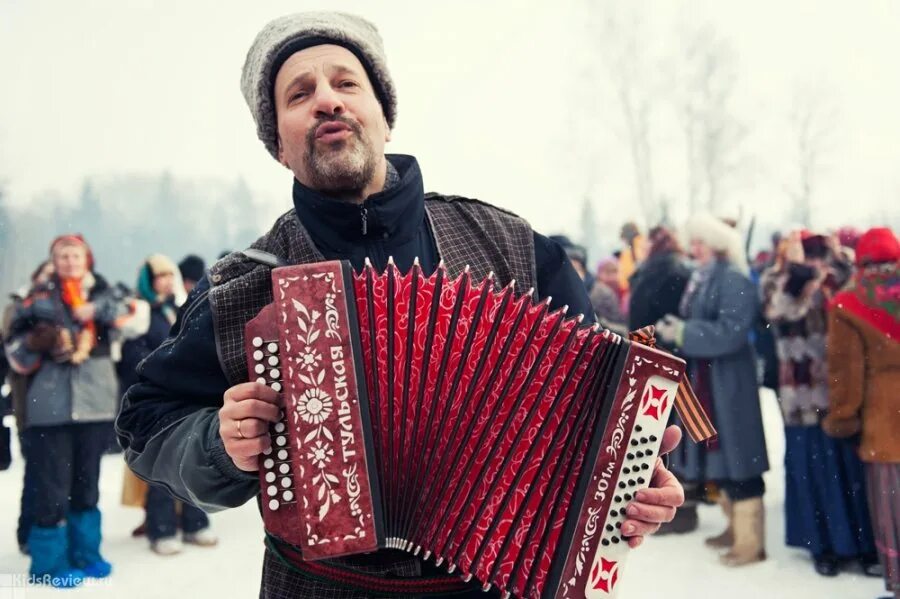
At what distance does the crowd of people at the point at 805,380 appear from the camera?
3314 millimetres

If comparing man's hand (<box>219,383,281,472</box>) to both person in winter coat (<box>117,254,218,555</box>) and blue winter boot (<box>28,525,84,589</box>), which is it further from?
person in winter coat (<box>117,254,218,555</box>)

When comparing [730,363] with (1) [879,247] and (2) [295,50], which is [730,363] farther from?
(2) [295,50]

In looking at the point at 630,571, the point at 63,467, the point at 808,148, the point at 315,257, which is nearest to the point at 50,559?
the point at 63,467

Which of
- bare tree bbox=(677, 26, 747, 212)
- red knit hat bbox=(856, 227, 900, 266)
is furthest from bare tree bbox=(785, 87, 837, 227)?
red knit hat bbox=(856, 227, 900, 266)

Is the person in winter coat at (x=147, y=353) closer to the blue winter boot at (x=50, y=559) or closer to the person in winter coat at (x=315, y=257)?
the blue winter boot at (x=50, y=559)

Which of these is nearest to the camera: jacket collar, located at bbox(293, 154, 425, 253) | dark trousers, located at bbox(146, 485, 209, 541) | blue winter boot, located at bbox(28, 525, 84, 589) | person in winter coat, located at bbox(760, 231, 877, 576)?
jacket collar, located at bbox(293, 154, 425, 253)

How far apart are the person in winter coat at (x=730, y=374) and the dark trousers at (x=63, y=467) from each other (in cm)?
304

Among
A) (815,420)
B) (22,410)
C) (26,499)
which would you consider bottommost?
(26,499)

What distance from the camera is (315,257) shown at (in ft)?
4.81

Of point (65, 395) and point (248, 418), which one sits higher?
point (248, 418)

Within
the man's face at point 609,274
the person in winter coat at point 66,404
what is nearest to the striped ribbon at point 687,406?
the person in winter coat at point 66,404

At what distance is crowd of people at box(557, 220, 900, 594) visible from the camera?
3.31m

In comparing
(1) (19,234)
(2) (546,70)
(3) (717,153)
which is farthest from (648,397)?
(2) (546,70)

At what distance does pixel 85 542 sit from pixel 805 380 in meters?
3.67
